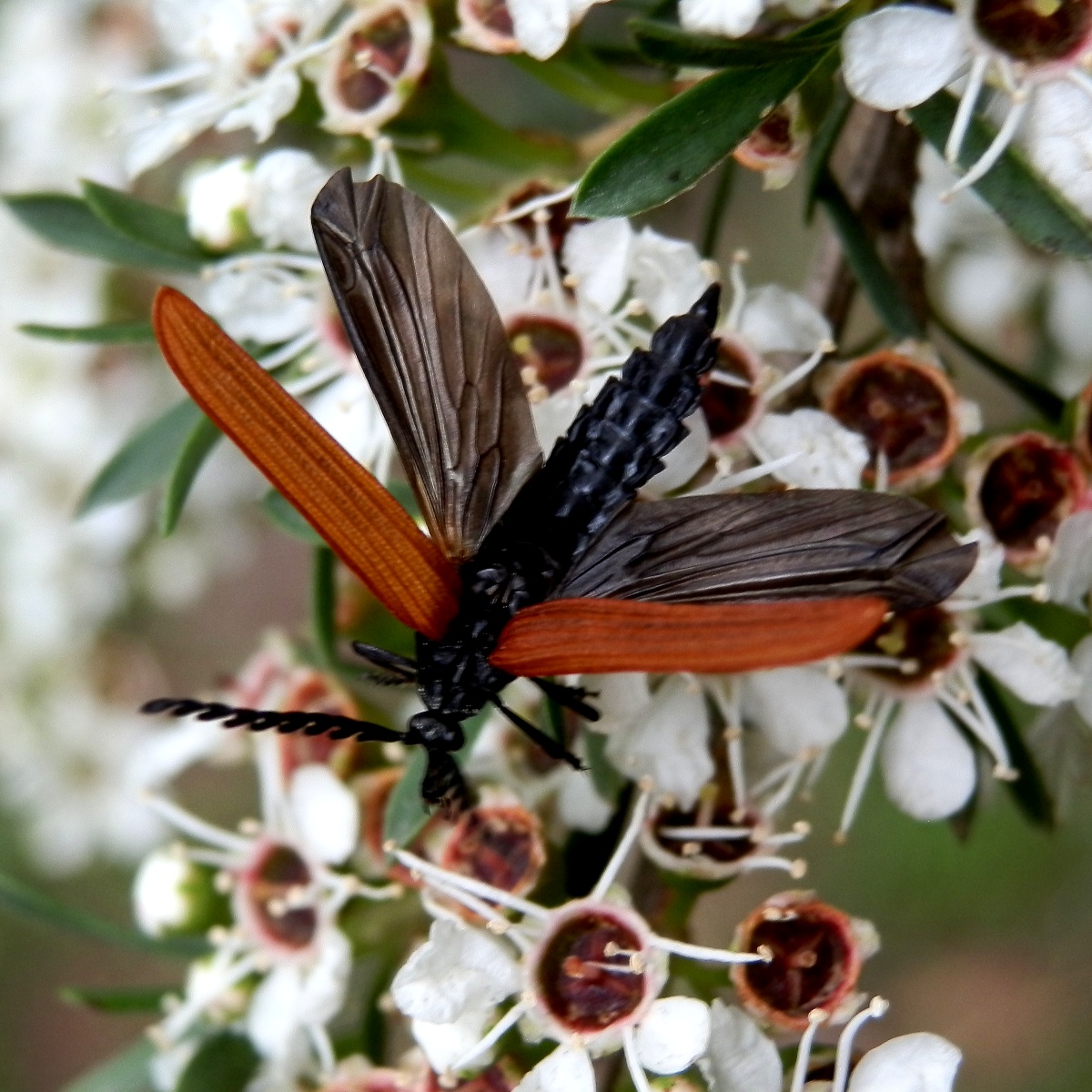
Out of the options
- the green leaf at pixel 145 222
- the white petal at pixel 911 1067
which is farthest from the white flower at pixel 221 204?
the white petal at pixel 911 1067

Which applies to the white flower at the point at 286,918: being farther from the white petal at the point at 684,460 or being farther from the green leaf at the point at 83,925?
the white petal at the point at 684,460

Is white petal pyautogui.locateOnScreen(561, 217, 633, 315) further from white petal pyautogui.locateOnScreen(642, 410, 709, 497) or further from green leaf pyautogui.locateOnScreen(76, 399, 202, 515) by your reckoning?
green leaf pyautogui.locateOnScreen(76, 399, 202, 515)

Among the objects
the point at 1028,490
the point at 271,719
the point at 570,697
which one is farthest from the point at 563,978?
the point at 1028,490

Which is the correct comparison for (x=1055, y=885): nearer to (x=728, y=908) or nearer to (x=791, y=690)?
(x=728, y=908)

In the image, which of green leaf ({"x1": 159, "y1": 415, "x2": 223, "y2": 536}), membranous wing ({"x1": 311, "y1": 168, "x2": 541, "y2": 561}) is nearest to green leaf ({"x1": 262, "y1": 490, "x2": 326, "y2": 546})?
green leaf ({"x1": 159, "y1": 415, "x2": 223, "y2": 536})

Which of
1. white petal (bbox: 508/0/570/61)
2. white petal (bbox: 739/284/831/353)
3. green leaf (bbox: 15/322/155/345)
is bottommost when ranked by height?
white petal (bbox: 739/284/831/353)

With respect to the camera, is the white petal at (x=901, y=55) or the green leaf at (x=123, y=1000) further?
the green leaf at (x=123, y=1000)
